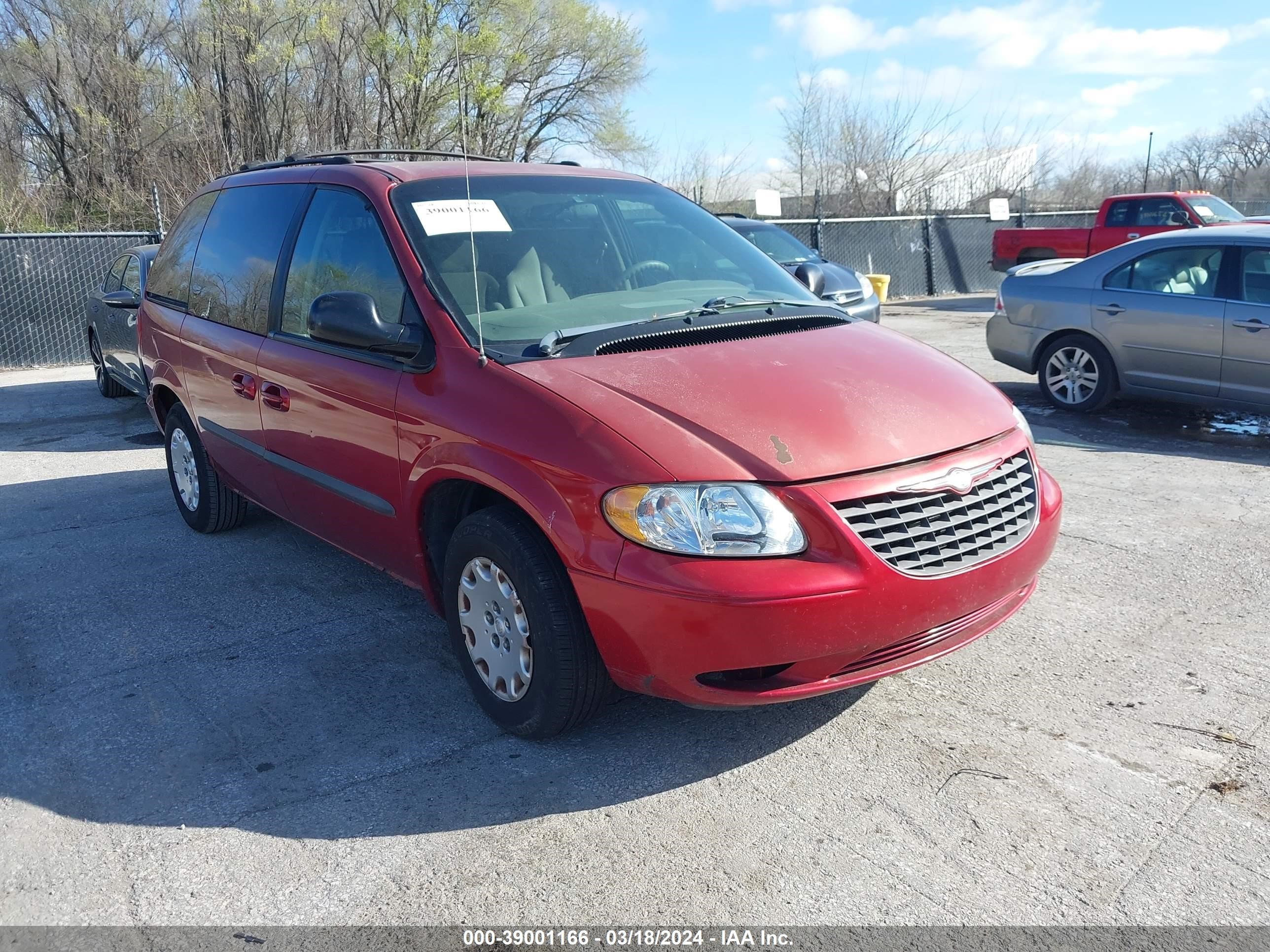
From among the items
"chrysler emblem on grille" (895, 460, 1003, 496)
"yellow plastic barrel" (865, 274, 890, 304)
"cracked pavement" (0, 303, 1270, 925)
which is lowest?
"cracked pavement" (0, 303, 1270, 925)

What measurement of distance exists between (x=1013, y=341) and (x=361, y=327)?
23.0 feet

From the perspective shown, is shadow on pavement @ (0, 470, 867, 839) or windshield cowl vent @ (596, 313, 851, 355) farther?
windshield cowl vent @ (596, 313, 851, 355)

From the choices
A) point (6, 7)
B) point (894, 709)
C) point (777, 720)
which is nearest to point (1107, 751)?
point (894, 709)

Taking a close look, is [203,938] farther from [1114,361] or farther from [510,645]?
[1114,361]

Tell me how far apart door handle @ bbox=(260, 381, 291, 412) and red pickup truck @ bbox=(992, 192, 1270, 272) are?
15011mm

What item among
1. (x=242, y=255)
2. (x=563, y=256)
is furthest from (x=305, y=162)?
(x=563, y=256)

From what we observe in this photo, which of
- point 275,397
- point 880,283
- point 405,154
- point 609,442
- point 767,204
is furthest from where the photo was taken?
point 767,204

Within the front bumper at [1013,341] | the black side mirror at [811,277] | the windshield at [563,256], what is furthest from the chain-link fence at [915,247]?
the windshield at [563,256]

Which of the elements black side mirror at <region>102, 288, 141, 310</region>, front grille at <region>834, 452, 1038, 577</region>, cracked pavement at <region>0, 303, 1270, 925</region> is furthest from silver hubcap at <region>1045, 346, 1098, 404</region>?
black side mirror at <region>102, 288, 141, 310</region>

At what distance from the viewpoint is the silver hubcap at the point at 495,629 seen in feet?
10.7

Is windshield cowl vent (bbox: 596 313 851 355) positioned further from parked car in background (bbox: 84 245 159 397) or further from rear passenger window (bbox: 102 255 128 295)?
rear passenger window (bbox: 102 255 128 295)

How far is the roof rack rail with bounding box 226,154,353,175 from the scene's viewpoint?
15.3 ft

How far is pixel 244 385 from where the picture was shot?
15.5ft

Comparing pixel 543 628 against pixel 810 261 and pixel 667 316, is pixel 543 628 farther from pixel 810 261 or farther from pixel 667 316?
pixel 810 261
